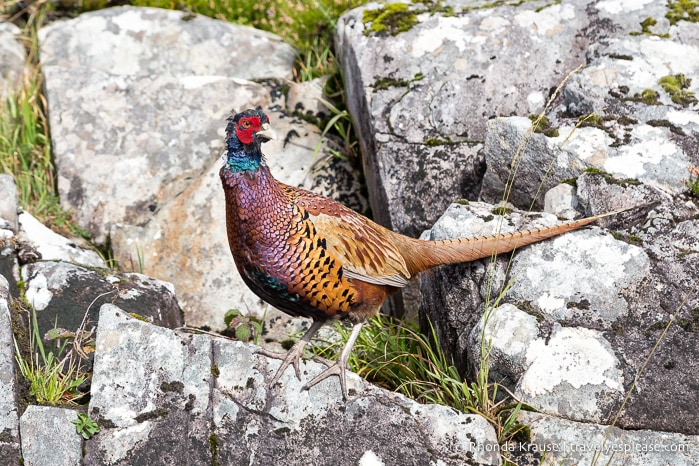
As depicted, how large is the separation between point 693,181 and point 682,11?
168cm

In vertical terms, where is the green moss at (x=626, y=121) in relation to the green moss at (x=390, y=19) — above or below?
below

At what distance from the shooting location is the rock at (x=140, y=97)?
625 centimetres

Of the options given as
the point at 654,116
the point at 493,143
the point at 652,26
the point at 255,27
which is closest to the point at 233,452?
the point at 493,143

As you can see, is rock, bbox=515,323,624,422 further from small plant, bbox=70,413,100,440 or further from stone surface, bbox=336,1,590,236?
small plant, bbox=70,413,100,440

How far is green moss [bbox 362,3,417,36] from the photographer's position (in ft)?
19.4

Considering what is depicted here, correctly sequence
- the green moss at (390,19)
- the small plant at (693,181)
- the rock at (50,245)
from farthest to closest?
1. the green moss at (390,19)
2. the rock at (50,245)
3. the small plant at (693,181)

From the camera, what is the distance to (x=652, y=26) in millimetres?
5445

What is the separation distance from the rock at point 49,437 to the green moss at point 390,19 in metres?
3.46

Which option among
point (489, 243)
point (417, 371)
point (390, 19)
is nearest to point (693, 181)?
point (489, 243)

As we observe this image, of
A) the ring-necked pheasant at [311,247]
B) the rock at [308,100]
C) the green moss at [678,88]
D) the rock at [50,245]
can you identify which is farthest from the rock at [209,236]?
the green moss at [678,88]

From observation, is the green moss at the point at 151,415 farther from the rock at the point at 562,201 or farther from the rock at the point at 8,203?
the rock at the point at 562,201

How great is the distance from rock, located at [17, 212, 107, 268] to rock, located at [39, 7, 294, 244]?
0.63 meters

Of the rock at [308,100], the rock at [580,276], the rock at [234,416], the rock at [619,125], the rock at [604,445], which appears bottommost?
the rock at [604,445]

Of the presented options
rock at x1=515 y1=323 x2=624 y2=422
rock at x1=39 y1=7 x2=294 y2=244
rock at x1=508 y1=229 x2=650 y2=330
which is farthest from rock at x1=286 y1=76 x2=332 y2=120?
rock at x1=515 y1=323 x2=624 y2=422
